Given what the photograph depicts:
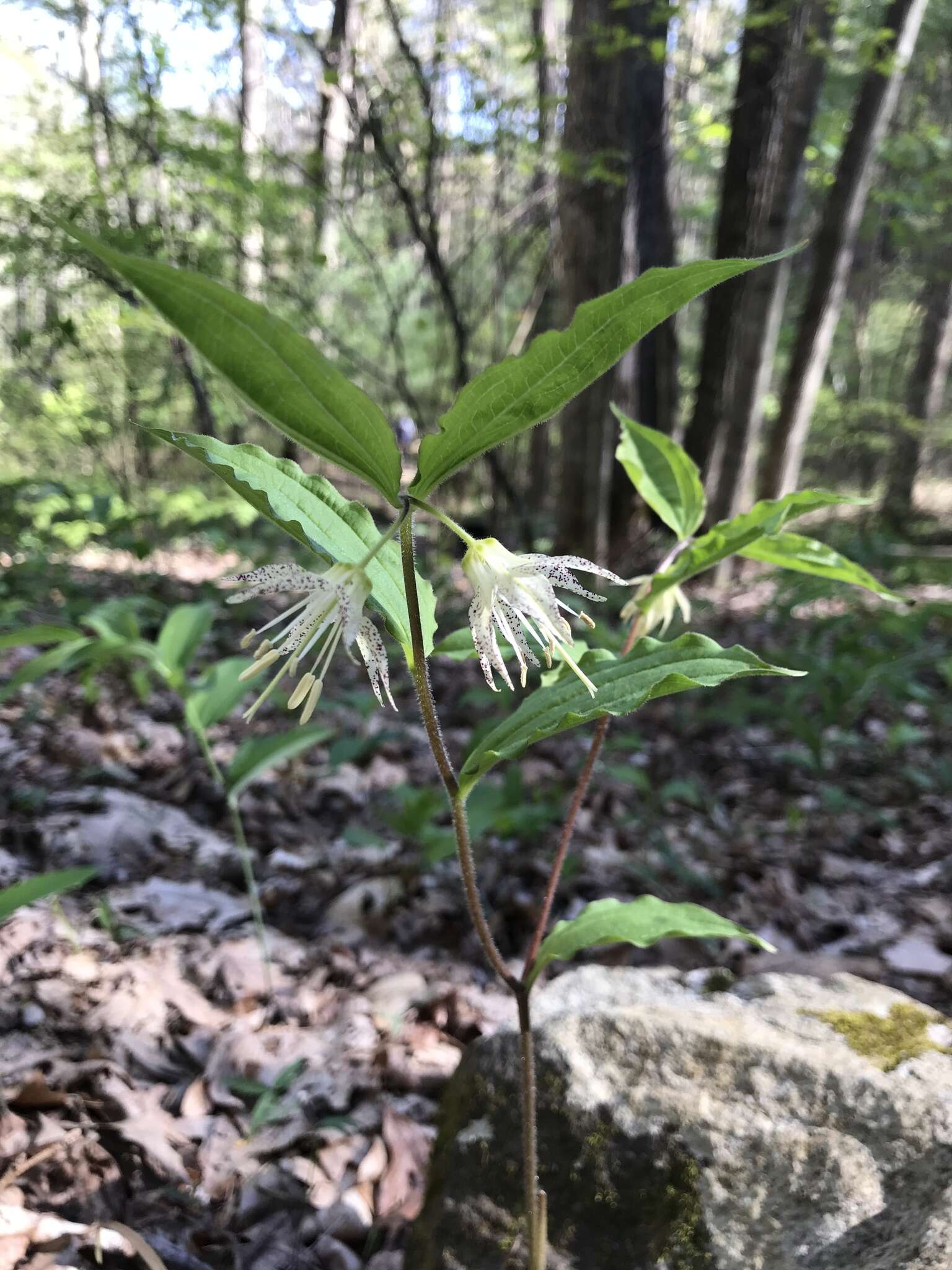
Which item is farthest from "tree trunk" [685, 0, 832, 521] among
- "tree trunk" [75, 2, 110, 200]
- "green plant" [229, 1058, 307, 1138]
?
"green plant" [229, 1058, 307, 1138]

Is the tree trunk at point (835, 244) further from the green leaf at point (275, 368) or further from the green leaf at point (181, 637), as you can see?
the green leaf at point (275, 368)

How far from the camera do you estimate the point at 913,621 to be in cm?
465

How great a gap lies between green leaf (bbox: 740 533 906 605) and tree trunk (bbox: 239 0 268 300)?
3.12 m

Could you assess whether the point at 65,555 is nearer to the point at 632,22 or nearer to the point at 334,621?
the point at 632,22

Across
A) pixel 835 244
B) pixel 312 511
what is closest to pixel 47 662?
pixel 312 511

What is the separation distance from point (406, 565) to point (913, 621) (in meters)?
4.62

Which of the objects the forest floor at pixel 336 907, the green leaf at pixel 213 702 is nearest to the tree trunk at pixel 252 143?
the green leaf at pixel 213 702

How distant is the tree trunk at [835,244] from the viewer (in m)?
6.24

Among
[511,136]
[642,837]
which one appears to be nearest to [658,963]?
[642,837]

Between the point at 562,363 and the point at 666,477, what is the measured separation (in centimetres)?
68

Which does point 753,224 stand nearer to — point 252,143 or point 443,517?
point 252,143

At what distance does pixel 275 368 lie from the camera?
737 mm

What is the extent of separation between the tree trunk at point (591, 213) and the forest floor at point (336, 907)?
64.9 inches

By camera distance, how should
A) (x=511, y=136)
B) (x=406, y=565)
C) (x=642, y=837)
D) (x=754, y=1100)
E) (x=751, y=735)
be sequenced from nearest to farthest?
(x=406, y=565)
(x=754, y=1100)
(x=642, y=837)
(x=751, y=735)
(x=511, y=136)
